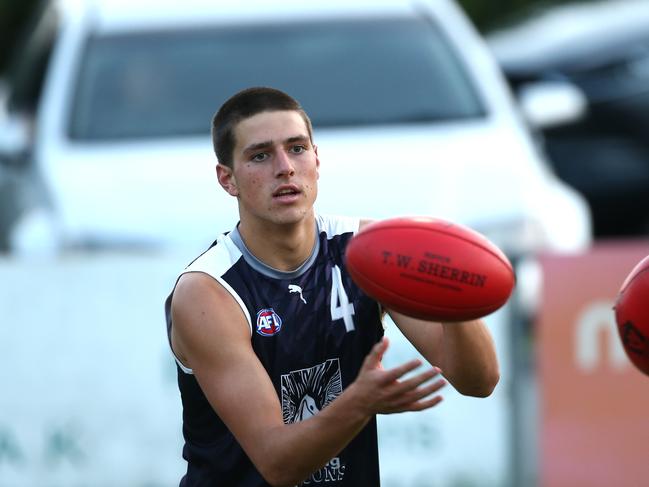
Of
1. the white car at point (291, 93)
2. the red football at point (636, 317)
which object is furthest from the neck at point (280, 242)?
the white car at point (291, 93)

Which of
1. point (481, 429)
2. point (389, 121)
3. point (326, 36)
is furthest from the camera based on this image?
point (326, 36)

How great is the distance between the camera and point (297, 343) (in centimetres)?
396

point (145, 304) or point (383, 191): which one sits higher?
point (383, 191)

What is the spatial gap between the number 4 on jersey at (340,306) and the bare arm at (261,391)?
0.27 meters

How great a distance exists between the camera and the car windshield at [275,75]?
24.9 ft

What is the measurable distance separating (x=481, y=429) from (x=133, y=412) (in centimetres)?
164

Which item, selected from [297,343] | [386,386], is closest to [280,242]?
[297,343]

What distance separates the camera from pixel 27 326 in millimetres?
7027

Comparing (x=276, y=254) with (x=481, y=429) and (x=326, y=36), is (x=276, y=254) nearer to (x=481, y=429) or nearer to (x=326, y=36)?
(x=481, y=429)

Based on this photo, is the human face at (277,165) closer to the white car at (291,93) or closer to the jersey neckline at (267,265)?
the jersey neckline at (267,265)

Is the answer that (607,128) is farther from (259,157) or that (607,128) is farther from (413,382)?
(413,382)

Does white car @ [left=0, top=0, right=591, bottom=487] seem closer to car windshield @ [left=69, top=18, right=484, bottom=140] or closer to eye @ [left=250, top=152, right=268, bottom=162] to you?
car windshield @ [left=69, top=18, right=484, bottom=140]

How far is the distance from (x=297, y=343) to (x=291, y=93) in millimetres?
3838

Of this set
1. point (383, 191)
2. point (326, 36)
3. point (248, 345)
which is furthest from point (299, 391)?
point (326, 36)
